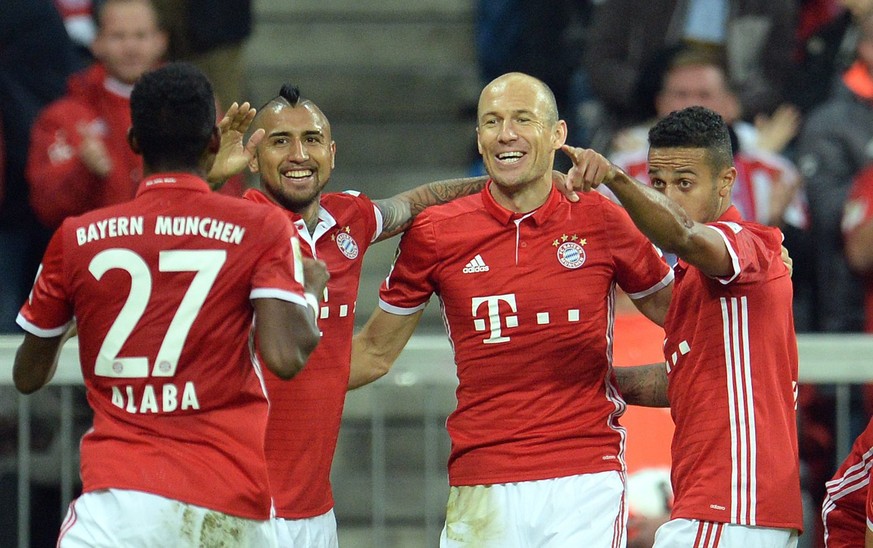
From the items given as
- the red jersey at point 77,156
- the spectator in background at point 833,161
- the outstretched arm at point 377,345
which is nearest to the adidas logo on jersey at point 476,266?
the outstretched arm at point 377,345

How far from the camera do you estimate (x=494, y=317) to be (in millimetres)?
6234

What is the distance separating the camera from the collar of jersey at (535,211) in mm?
6342

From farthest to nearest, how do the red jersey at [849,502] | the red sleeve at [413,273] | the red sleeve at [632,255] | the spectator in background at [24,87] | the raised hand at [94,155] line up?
1. the spectator in background at [24,87]
2. the raised hand at [94,155]
3. the red sleeve at [413,273]
4. the red sleeve at [632,255]
5. the red jersey at [849,502]

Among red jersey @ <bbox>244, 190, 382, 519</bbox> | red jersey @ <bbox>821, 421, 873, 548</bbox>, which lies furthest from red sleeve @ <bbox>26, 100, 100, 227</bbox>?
red jersey @ <bbox>821, 421, 873, 548</bbox>

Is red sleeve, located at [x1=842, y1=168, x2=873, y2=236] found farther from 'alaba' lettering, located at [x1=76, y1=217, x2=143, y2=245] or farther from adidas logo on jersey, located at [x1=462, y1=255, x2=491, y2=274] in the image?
'alaba' lettering, located at [x1=76, y1=217, x2=143, y2=245]

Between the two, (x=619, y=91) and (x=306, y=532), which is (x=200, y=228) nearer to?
(x=306, y=532)

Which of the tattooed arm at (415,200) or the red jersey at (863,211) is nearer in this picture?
the tattooed arm at (415,200)

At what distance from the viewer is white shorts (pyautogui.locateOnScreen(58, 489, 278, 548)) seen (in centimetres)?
500

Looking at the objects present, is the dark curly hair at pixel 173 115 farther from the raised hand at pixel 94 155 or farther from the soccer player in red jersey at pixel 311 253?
the raised hand at pixel 94 155

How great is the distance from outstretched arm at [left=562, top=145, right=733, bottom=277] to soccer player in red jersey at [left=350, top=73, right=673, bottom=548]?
84cm

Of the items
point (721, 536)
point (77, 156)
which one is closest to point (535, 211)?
point (721, 536)

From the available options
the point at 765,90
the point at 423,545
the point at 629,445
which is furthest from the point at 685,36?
the point at 423,545

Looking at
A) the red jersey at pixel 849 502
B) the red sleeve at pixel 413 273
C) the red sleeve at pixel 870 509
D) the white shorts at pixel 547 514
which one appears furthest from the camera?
the red sleeve at pixel 413 273

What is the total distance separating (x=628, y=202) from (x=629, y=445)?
2.48m
